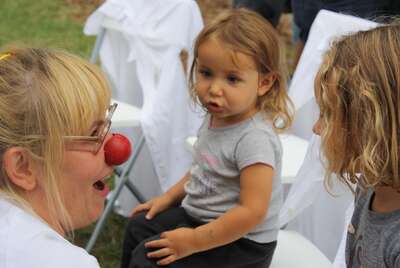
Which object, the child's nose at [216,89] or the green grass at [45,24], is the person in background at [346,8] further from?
the green grass at [45,24]

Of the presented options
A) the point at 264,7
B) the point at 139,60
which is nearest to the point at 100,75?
the point at 139,60

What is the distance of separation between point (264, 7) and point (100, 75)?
8.87 feet

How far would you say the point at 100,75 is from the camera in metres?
1.29

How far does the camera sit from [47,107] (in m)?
1.19

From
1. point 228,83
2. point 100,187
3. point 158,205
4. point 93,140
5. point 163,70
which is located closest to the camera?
point 93,140

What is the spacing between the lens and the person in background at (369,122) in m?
1.29

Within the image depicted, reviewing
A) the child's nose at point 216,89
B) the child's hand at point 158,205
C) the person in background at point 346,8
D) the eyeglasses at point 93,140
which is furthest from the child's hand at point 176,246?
the person in background at point 346,8

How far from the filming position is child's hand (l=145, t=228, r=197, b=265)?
1.82m

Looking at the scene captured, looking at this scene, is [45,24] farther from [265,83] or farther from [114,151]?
[114,151]

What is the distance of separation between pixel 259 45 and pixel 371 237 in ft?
2.21

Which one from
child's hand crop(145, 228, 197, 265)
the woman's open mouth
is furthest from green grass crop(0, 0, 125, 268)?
the woman's open mouth

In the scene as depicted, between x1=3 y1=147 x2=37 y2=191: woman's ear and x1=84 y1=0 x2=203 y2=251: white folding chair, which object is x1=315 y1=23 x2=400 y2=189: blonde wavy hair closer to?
x1=3 y1=147 x2=37 y2=191: woman's ear

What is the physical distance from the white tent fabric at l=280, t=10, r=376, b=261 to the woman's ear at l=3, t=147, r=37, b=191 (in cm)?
104

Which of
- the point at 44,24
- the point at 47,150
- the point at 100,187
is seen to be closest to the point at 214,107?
the point at 100,187
